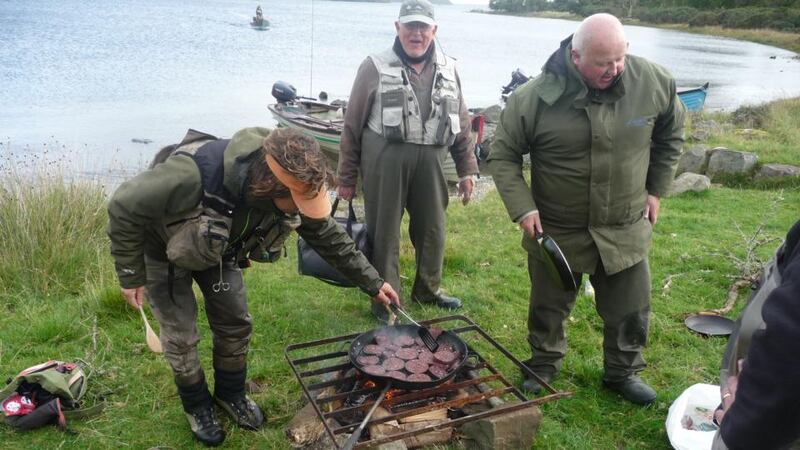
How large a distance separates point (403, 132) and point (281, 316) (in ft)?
5.54

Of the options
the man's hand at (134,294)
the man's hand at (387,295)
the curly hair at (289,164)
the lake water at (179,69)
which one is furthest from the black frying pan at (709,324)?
the lake water at (179,69)

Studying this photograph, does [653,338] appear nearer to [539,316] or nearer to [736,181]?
[539,316]

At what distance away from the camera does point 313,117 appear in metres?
12.8

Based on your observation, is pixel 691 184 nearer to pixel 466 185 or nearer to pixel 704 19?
pixel 466 185

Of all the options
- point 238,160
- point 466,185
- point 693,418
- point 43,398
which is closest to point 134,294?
point 238,160

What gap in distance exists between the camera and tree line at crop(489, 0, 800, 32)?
5097 cm

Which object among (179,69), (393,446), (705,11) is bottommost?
(179,69)

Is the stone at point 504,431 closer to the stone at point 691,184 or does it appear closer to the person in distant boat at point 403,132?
the person in distant boat at point 403,132

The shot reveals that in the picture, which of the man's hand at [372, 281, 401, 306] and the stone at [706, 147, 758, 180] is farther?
the stone at [706, 147, 758, 180]

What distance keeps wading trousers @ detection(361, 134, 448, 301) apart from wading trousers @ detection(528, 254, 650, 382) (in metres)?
1.09

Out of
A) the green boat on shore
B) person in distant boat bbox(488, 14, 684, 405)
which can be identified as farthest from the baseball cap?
the green boat on shore

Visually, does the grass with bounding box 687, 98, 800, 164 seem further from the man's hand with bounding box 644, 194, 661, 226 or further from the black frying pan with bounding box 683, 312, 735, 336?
the man's hand with bounding box 644, 194, 661, 226

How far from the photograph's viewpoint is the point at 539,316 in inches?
146

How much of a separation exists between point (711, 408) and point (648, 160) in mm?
1419
